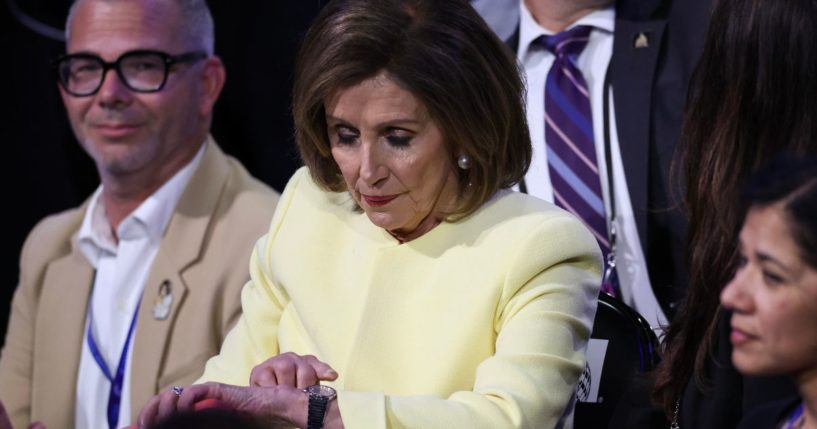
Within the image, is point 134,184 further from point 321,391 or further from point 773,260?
point 773,260

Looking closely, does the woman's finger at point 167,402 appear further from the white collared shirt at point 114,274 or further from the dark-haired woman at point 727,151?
the white collared shirt at point 114,274

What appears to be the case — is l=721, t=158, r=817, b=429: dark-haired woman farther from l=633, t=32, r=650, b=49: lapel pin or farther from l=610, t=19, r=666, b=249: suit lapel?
l=633, t=32, r=650, b=49: lapel pin

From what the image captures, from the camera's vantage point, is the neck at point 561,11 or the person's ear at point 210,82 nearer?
the neck at point 561,11

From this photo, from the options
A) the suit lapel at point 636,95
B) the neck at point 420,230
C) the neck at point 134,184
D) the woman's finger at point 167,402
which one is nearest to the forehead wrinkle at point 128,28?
the neck at point 134,184

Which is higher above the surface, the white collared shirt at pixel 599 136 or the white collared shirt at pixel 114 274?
the white collared shirt at pixel 599 136

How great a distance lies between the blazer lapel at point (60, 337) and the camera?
3.59 m

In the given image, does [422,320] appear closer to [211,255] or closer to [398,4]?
[398,4]

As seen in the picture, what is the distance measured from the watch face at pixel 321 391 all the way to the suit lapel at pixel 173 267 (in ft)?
4.09

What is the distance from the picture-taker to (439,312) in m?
2.39

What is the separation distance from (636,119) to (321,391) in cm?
135

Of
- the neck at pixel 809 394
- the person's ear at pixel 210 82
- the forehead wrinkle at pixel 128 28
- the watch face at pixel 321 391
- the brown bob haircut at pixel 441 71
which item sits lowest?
the watch face at pixel 321 391

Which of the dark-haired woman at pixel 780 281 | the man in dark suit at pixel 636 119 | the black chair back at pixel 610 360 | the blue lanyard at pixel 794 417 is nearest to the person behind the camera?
the dark-haired woman at pixel 780 281

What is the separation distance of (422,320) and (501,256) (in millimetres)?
177

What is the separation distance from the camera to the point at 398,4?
2.39m
